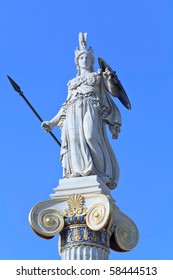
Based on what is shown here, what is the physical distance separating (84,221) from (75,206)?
0.43 m

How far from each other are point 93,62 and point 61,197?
3.96 meters

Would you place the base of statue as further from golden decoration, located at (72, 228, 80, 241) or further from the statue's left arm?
the statue's left arm

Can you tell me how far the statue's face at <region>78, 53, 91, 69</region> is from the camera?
26.9 meters

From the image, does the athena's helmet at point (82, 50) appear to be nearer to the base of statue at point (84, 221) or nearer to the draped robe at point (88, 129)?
the draped robe at point (88, 129)

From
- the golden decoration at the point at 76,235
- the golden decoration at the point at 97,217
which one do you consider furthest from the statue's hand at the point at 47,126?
the golden decoration at the point at 76,235

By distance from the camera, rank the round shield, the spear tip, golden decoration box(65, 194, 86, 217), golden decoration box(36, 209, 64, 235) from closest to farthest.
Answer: golden decoration box(65, 194, 86, 217)
golden decoration box(36, 209, 64, 235)
the round shield
the spear tip

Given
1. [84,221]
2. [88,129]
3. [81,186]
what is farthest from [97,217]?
[88,129]

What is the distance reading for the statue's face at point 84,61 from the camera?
88.3 ft

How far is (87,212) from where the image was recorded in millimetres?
24453

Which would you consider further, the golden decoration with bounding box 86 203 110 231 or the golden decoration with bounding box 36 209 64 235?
the golden decoration with bounding box 36 209 64 235

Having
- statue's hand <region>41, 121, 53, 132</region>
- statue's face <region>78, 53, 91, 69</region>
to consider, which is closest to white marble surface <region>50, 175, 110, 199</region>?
statue's hand <region>41, 121, 53, 132</region>

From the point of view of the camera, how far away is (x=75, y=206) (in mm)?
24656

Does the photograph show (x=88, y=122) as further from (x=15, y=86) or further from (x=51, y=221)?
(x=15, y=86)

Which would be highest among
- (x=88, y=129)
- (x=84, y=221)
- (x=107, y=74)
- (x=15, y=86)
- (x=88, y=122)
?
(x=15, y=86)
